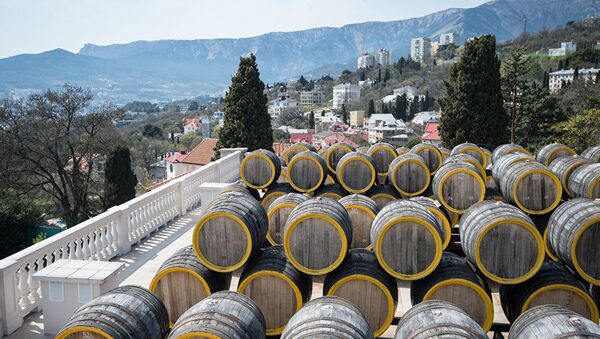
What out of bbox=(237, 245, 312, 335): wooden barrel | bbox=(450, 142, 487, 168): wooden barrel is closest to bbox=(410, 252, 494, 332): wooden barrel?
bbox=(237, 245, 312, 335): wooden barrel

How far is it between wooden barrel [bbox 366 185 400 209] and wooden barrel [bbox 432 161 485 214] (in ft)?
4.23

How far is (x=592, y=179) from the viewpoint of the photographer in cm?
855

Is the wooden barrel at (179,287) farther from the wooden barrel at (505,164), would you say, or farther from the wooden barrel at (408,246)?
the wooden barrel at (505,164)

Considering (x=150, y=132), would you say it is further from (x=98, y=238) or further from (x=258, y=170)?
(x=98, y=238)

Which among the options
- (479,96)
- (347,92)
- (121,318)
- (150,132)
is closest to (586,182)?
(121,318)

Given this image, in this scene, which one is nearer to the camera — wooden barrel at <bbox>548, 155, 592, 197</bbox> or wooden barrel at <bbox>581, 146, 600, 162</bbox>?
wooden barrel at <bbox>548, 155, 592, 197</bbox>

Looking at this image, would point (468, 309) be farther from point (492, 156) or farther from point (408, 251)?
point (492, 156)

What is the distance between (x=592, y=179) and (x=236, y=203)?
648 cm

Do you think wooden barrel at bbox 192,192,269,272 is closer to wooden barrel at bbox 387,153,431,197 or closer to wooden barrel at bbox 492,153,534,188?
wooden barrel at bbox 387,153,431,197

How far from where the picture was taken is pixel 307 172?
34.9 feet

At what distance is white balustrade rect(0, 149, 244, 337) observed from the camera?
659cm

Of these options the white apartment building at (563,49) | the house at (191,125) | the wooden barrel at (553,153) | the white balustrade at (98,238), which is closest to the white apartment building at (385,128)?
the white apartment building at (563,49)

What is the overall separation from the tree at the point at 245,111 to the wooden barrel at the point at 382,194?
13.7m

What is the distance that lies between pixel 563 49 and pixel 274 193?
153 meters
